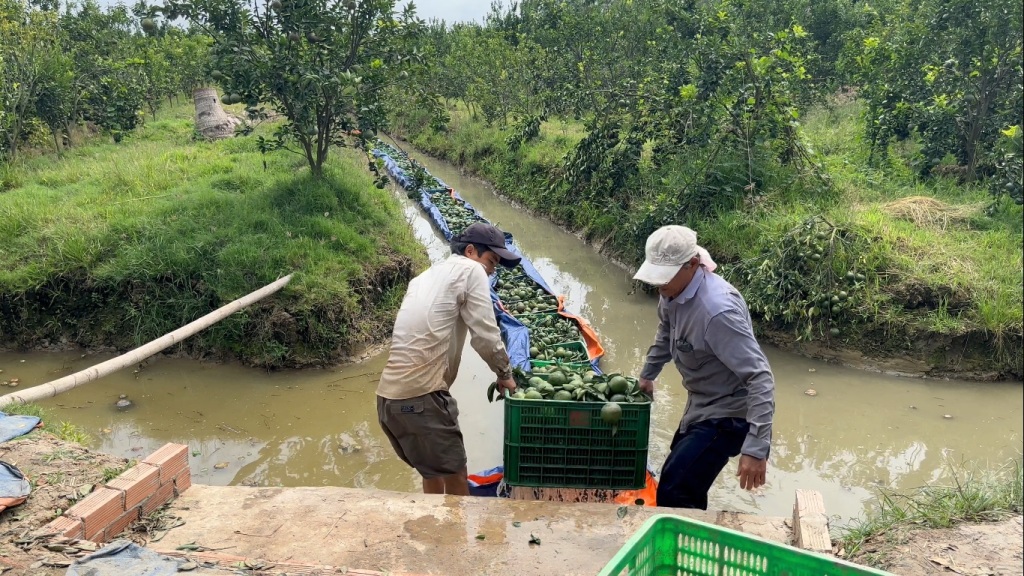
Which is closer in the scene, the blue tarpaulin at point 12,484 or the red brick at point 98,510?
the red brick at point 98,510

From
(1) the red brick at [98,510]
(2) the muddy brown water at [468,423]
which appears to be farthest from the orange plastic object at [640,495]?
(1) the red brick at [98,510]

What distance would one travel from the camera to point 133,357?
183 inches

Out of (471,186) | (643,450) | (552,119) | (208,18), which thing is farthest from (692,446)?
(552,119)

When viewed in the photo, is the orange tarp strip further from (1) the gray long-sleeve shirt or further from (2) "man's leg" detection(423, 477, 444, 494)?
(1) the gray long-sleeve shirt

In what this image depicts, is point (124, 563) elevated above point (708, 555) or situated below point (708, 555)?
below

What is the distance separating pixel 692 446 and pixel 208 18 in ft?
24.0

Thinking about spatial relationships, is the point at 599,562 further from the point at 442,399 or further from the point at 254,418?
the point at 254,418

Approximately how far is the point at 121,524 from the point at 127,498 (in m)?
0.12

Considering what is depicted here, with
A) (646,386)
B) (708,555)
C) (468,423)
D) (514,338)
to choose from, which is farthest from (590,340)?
(708,555)

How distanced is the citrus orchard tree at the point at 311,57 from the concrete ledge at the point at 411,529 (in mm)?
5170

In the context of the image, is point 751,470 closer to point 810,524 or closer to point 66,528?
point 810,524

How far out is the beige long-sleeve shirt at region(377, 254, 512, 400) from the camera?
3.42 m

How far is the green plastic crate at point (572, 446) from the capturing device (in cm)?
323

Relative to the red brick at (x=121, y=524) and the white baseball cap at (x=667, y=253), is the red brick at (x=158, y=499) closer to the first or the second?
the red brick at (x=121, y=524)
